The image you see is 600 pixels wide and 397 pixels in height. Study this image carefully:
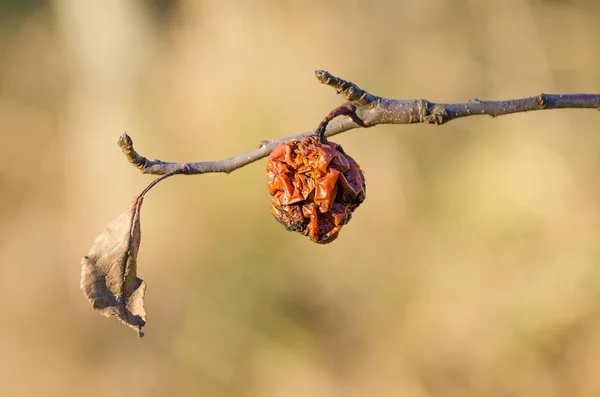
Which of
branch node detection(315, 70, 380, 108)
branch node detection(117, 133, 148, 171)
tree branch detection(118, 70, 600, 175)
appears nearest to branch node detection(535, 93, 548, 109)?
tree branch detection(118, 70, 600, 175)

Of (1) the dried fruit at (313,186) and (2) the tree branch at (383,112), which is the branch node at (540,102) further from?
(1) the dried fruit at (313,186)

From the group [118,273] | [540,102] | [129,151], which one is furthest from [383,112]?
[118,273]

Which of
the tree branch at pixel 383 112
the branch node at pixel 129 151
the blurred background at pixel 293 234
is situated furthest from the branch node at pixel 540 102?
the blurred background at pixel 293 234

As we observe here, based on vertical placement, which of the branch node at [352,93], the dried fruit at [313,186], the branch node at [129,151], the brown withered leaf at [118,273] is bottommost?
the brown withered leaf at [118,273]

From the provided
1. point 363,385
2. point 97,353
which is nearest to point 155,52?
point 97,353

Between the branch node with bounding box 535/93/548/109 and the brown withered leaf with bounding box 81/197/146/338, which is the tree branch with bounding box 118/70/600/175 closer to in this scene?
the branch node with bounding box 535/93/548/109

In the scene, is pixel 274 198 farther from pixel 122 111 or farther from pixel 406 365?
pixel 122 111

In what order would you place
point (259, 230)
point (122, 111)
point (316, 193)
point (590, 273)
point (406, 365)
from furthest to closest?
1. point (122, 111)
2. point (259, 230)
3. point (406, 365)
4. point (590, 273)
5. point (316, 193)
